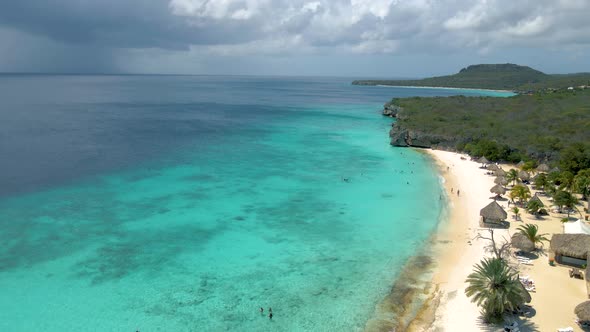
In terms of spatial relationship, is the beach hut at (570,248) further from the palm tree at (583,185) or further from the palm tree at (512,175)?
the palm tree at (512,175)

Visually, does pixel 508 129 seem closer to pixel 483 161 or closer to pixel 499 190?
pixel 483 161

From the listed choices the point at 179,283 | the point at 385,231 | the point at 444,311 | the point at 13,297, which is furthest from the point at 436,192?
the point at 13,297

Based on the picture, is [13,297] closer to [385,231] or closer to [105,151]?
[385,231]

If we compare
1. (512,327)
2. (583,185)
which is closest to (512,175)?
(583,185)

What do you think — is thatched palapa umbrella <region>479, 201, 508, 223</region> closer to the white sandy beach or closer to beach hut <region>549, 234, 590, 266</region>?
the white sandy beach

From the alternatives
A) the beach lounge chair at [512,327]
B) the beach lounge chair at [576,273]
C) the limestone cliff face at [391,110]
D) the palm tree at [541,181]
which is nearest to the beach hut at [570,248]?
the beach lounge chair at [576,273]

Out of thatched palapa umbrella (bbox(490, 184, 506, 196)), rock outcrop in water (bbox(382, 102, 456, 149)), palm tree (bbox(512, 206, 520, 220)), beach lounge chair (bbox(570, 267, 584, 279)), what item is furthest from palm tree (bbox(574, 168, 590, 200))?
rock outcrop in water (bbox(382, 102, 456, 149))
